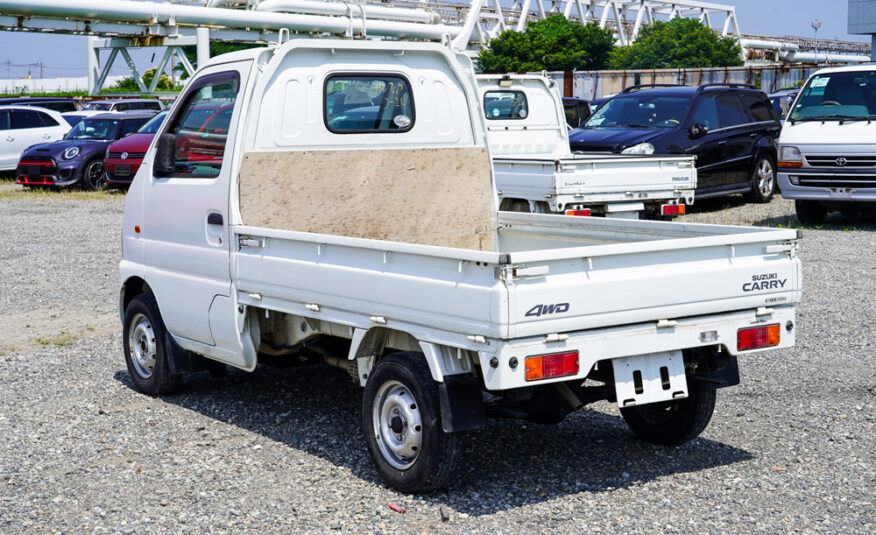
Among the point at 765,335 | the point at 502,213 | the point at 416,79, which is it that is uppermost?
the point at 416,79

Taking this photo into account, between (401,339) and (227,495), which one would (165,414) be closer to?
(227,495)

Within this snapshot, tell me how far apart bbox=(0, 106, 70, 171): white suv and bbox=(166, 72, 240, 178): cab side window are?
774 inches

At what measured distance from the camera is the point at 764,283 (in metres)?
5.05

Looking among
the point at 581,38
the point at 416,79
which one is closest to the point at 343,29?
the point at 581,38

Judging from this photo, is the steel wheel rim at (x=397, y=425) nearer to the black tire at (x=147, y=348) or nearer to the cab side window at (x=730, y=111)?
the black tire at (x=147, y=348)

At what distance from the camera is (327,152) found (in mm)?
6285

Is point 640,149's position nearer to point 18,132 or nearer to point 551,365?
point 551,365

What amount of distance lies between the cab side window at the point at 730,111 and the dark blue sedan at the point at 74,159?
496 inches

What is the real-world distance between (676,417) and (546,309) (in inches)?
62.8

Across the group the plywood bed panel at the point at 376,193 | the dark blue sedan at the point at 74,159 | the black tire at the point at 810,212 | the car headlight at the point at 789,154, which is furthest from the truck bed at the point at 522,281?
the dark blue sedan at the point at 74,159

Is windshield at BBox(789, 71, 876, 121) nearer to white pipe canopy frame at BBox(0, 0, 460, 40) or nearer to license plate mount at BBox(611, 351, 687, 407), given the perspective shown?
license plate mount at BBox(611, 351, 687, 407)

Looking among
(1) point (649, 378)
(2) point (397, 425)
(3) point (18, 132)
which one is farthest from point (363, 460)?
(3) point (18, 132)

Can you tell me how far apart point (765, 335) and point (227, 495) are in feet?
8.88

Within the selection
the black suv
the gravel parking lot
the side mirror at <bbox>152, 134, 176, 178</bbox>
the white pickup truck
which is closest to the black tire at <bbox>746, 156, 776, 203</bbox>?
the black suv
